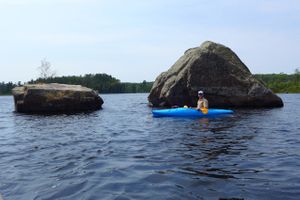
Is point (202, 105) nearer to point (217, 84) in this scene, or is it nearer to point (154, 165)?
point (217, 84)

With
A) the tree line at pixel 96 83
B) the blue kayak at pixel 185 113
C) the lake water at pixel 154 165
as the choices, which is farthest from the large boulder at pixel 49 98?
the tree line at pixel 96 83

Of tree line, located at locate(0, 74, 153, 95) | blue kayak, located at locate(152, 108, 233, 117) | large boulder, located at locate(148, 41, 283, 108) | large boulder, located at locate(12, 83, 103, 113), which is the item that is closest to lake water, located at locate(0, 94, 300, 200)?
blue kayak, located at locate(152, 108, 233, 117)

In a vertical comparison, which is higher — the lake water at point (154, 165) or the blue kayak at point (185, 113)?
the blue kayak at point (185, 113)

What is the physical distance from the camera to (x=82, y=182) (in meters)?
7.12

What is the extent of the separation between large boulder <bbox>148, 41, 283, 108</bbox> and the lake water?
48.3 feet

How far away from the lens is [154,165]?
27.8 feet

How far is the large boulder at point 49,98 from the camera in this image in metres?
26.5

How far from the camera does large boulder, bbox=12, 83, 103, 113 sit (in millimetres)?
26469

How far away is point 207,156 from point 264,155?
1577 mm

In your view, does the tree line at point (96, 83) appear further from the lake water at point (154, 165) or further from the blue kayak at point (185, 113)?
the lake water at point (154, 165)

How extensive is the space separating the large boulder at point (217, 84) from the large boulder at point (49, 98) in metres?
7.87

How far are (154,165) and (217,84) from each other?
71.5ft

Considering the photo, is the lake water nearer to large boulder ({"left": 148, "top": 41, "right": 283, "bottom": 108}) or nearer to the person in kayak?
the person in kayak

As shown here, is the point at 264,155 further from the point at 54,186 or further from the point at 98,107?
the point at 98,107
